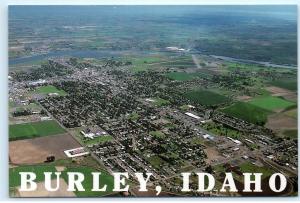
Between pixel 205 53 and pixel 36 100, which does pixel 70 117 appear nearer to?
pixel 36 100

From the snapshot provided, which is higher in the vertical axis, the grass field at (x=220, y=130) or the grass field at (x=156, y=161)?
the grass field at (x=220, y=130)

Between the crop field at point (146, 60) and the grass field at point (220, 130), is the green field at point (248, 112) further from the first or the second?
the crop field at point (146, 60)

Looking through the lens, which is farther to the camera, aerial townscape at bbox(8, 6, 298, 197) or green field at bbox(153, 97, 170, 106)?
green field at bbox(153, 97, 170, 106)

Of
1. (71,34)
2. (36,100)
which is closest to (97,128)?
(36,100)

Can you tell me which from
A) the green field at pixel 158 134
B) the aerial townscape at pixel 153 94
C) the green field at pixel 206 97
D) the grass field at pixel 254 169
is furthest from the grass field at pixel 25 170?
the grass field at pixel 254 169

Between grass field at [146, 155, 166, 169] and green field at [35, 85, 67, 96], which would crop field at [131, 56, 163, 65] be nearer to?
green field at [35, 85, 67, 96]

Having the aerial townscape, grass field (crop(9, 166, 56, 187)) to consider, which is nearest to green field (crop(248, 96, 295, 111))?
the aerial townscape
